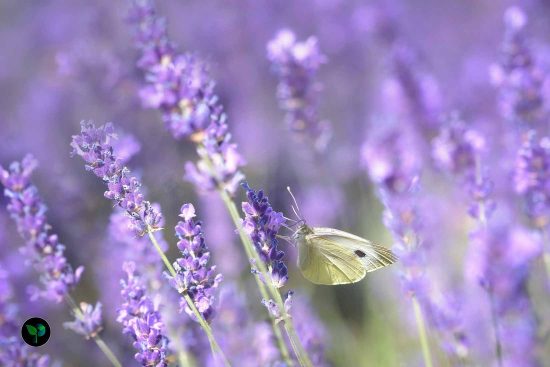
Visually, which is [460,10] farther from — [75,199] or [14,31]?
[75,199]

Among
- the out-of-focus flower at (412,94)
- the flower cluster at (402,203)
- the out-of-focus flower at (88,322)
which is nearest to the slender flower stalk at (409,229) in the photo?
the flower cluster at (402,203)

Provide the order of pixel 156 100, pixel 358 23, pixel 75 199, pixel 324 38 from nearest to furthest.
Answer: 1. pixel 156 100
2. pixel 75 199
3. pixel 358 23
4. pixel 324 38

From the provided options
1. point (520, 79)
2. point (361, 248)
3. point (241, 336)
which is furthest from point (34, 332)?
point (520, 79)

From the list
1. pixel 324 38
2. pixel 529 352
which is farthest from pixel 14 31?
pixel 529 352

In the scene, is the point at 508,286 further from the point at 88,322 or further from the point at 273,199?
the point at 88,322

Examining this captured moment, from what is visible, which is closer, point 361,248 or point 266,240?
point 266,240

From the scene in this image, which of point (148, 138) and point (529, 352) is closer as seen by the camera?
point (529, 352)
